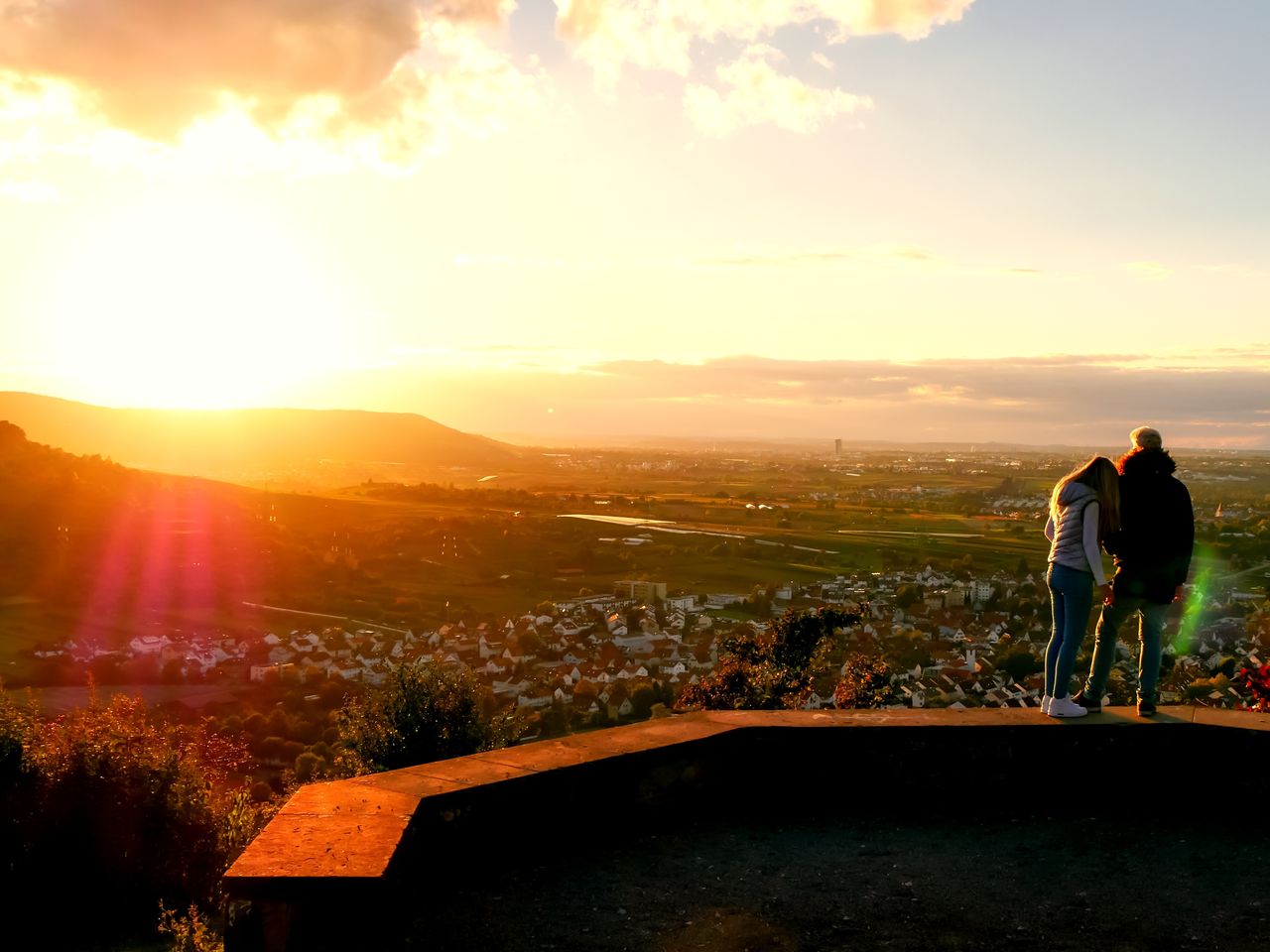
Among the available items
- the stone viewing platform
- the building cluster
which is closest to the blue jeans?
the stone viewing platform

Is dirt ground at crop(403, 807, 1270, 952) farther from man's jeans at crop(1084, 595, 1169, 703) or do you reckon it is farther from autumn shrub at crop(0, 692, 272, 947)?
autumn shrub at crop(0, 692, 272, 947)

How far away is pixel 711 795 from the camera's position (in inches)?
190

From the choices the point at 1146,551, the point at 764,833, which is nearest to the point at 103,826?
the point at 764,833

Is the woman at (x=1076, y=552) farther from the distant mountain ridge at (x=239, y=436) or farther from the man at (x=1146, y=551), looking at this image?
the distant mountain ridge at (x=239, y=436)

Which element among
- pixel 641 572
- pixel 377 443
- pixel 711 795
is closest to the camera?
pixel 711 795

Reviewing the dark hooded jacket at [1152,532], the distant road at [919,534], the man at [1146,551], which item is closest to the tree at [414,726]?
the man at [1146,551]

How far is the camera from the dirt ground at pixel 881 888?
3604 mm

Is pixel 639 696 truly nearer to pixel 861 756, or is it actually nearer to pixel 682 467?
pixel 861 756

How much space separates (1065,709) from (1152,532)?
1188 mm

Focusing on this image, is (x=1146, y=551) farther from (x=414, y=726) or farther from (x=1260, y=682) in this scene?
(x=414, y=726)

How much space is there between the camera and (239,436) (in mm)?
141125

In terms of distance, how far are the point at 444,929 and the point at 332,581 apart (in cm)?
4627

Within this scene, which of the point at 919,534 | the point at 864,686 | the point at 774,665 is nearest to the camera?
the point at 864,686

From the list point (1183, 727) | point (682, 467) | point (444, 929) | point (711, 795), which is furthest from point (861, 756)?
point (682, 467)
